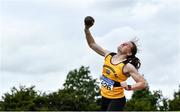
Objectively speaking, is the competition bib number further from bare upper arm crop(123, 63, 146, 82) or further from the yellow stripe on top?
bare upper arm crop(123, 63, 146, 82)

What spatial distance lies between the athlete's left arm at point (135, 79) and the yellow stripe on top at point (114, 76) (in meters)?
0.13

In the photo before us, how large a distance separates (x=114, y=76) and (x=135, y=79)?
0.37m

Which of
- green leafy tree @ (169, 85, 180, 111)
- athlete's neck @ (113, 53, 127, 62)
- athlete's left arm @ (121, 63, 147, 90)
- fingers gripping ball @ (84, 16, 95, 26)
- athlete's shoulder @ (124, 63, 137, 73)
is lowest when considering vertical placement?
athlete's left arm @ (121, 63, 147, 90)

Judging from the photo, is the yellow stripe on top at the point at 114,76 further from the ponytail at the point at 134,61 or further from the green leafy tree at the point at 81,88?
the green leafy tree at the point at 81,88

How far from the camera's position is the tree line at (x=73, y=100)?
60.3m

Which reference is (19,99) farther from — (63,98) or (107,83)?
(107,83)

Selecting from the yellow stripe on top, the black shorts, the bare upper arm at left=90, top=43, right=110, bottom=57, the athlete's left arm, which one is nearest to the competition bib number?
the yellow stripe on top

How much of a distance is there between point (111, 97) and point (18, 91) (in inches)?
2072

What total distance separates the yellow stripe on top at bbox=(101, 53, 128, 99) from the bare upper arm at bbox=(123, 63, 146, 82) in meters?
0.08

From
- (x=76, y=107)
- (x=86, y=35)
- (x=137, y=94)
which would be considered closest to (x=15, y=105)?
(x=76, y=107)

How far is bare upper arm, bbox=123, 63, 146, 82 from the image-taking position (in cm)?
1014

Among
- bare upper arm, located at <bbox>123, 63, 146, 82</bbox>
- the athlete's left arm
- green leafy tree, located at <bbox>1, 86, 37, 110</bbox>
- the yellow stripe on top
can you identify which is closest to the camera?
the athlete's left arm

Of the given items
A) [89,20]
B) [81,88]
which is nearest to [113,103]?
[89,20]

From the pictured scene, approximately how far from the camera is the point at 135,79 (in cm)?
1017
